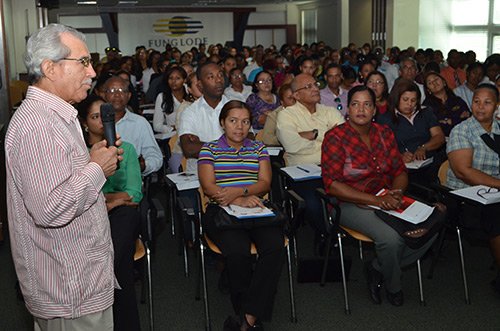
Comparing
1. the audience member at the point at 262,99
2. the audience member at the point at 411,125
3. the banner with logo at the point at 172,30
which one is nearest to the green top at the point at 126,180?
the audience member at the point at 411,125

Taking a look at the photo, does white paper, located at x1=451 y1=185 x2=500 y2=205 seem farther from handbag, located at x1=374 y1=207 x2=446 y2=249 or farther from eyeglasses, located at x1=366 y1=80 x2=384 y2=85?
eyeglasses, located at x1=366 y1=80 x2=384 y2=85

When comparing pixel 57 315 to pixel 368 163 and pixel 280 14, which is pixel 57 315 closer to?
pixel 368 163

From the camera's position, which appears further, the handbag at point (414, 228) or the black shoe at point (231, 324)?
the handbag at point (414, 228)

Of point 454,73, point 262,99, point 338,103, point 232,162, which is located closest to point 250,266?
point 232,162

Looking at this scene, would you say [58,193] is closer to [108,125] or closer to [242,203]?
[108,125]

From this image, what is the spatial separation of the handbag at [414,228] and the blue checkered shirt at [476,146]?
22.5 inches

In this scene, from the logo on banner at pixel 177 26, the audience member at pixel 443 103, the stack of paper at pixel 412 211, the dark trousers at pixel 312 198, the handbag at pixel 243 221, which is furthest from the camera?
the logo on banner at pixel 177 26

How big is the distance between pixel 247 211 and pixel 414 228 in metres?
1.07

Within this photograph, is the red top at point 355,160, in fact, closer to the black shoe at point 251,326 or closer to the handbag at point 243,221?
the handbag at point 243,221

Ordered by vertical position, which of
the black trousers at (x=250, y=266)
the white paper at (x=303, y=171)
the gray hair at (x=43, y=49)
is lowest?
the black trousers at (x=250, y=266)

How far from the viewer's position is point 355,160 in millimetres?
4223

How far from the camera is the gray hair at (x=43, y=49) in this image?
199cm

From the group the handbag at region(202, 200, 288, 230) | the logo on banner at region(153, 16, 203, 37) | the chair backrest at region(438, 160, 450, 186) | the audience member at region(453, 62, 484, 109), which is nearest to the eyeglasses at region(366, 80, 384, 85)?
the audience member at region(453, 62, 484, 109)

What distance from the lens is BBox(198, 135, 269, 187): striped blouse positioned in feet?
13.2
